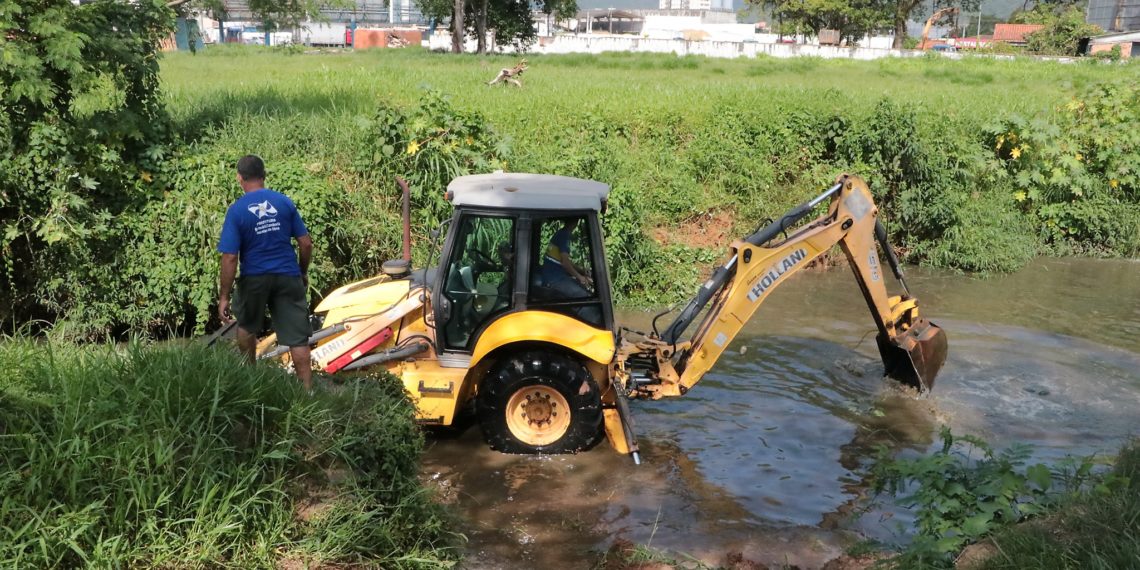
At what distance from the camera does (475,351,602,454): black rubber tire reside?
702 centimetres

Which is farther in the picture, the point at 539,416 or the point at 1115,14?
the point at 1115,14

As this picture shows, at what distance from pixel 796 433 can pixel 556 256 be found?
2.56 meters

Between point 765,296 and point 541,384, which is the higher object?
point 765,296

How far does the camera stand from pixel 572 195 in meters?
7.09

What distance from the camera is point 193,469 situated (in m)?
A: 4.36

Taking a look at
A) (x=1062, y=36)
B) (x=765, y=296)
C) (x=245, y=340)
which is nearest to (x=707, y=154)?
(x=765, y=296)

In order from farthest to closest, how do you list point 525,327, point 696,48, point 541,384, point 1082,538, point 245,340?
point 696,48, point 541,384, point 525,327, point 245,340, point 1082,538

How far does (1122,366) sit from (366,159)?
882 cm

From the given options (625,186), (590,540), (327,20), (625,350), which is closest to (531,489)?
(590,540)

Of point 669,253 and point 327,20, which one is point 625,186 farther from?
point 327,20

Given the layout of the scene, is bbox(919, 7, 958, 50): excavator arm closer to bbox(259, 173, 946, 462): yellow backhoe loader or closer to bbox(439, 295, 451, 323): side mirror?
bbox(259, 173, 946, 462): yellow backhoe loader

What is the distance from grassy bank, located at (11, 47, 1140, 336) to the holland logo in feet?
12.9

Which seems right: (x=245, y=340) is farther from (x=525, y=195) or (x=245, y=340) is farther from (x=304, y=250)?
(x=525, y=195)

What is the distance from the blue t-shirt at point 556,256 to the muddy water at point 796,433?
1.37m
